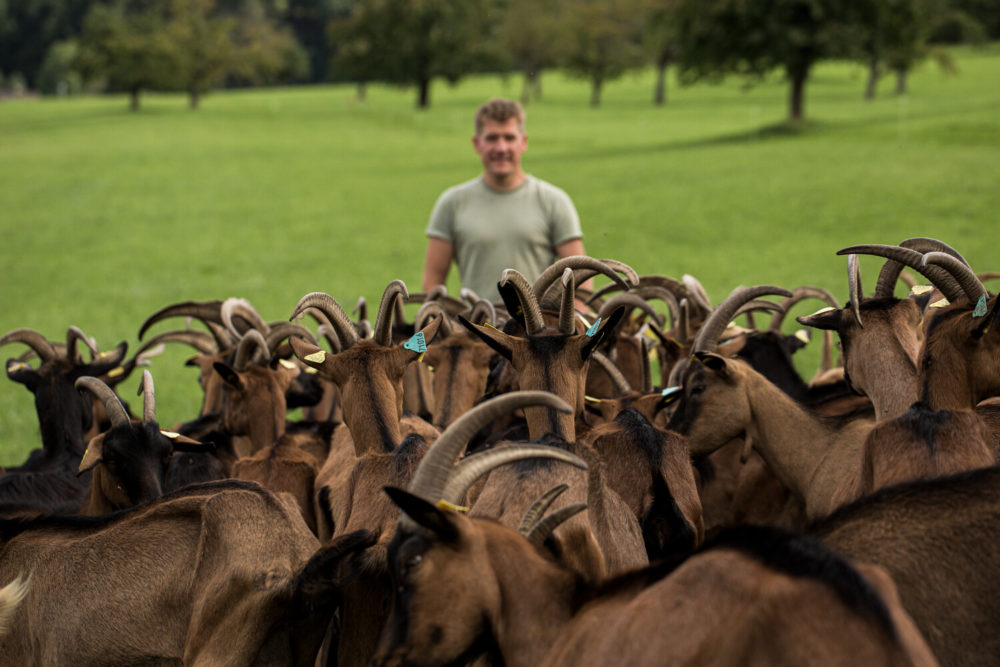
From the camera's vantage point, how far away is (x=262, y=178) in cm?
3781

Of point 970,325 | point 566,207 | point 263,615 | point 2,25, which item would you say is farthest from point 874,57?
point 2,25

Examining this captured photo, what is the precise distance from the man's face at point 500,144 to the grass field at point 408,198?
16.5 feet

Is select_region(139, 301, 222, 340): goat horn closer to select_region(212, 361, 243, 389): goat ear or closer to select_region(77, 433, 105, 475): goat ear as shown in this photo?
select_region(212, 361, 243, 389): goat ear

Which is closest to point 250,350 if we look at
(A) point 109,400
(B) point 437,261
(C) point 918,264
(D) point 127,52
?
(A) point 109,400

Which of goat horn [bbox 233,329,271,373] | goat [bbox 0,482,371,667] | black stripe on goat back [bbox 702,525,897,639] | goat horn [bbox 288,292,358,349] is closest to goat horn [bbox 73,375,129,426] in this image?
goat [bbox 0,482,371,667]

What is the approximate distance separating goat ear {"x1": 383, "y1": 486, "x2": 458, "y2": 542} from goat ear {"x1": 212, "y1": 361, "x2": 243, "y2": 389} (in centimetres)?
340

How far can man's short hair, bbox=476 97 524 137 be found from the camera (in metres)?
8.45

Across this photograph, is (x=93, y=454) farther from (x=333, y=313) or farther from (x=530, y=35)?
(x=530, y=35)

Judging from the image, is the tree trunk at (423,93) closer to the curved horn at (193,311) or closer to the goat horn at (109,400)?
the curved horn at (193,311)

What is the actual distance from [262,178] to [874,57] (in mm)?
20935

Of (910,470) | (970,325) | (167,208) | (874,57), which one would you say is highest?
(874,57)

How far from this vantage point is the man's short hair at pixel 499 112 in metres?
8.45

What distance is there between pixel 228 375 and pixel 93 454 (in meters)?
1.22

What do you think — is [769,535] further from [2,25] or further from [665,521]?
[2,25]
